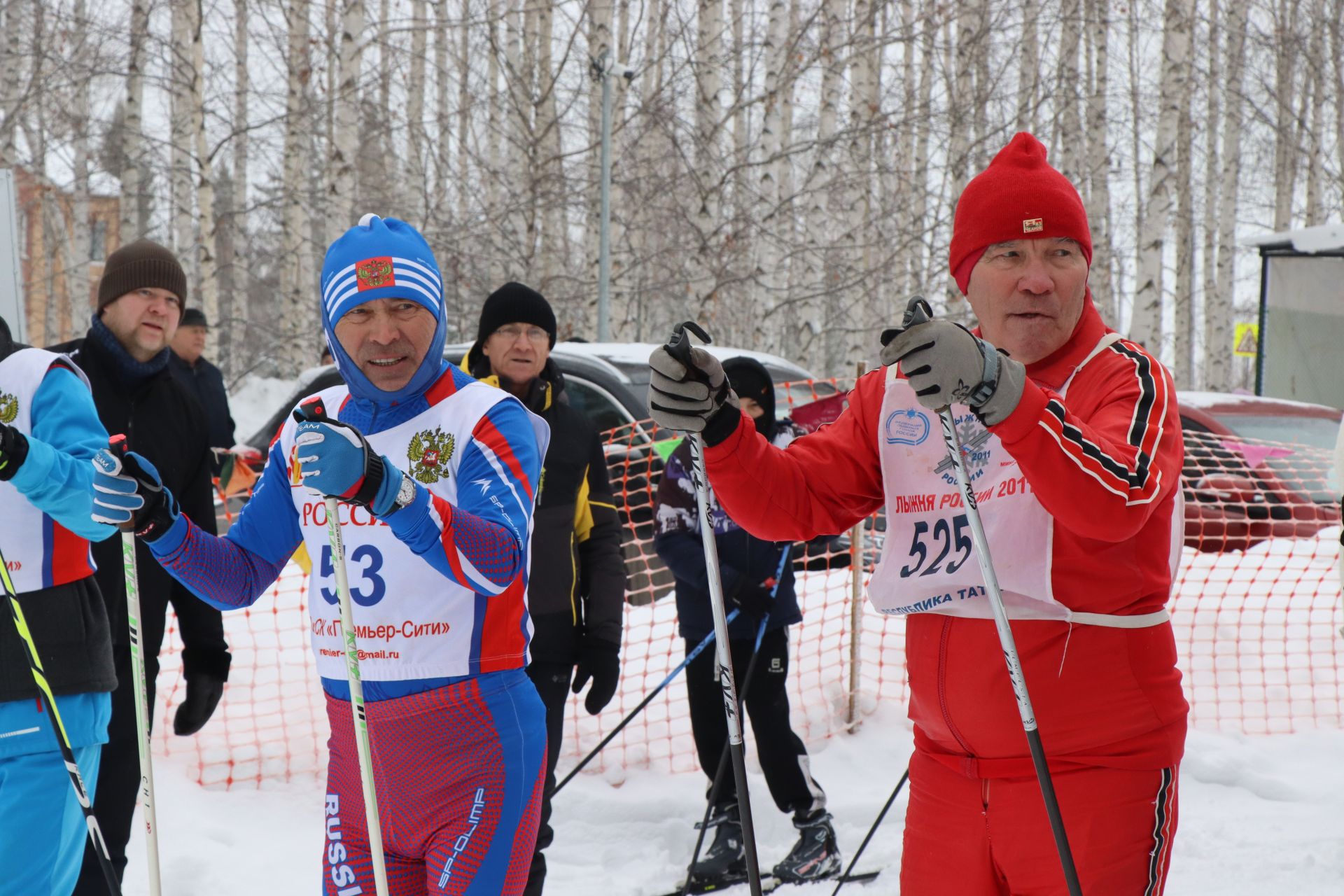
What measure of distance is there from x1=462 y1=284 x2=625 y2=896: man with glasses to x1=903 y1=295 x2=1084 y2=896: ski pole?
7.08 ft

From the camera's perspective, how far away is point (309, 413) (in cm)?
230

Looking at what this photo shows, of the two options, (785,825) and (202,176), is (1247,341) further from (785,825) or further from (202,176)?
(785,825)

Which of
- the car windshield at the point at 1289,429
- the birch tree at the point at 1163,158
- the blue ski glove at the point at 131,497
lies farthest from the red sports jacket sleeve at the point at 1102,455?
the birch tree at the point at 1163,158

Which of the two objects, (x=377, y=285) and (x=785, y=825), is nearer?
(x=377, y=285)

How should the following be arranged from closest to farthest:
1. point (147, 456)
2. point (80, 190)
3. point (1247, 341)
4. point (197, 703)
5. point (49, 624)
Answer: point (49, 624), point (147, 456), point (197, 703), point (80, 190), point (1247, 341)

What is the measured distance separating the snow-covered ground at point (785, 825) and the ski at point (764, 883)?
0.04 m

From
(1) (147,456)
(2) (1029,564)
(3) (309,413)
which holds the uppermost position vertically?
(3) (309,413)

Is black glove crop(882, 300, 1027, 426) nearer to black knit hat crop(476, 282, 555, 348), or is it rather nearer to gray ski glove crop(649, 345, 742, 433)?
gray ski glove crop(649, 345, 742, 433)

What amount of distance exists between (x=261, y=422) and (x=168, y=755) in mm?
15591

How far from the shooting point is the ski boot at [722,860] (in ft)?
14.9

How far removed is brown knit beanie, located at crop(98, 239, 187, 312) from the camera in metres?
3.81

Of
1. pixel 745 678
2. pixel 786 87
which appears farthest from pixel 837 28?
pixel 745 678

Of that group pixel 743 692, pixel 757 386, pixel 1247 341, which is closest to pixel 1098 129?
pixel 1247 341

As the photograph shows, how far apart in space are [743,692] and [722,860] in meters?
0.65
